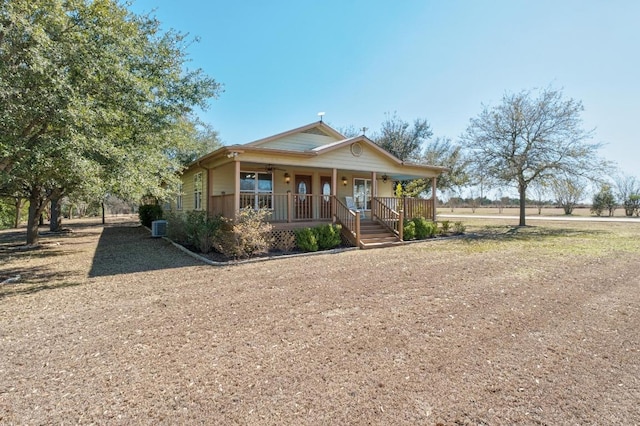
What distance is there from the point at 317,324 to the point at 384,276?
311 centimetres

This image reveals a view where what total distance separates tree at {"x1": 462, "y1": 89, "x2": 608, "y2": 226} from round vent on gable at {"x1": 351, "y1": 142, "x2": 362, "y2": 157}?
40.5ft

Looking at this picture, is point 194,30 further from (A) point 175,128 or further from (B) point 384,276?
(B) point 384,276

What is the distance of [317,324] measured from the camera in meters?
4.44

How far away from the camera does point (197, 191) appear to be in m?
16.0

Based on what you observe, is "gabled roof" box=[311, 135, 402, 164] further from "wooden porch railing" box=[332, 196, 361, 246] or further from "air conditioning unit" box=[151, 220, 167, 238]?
"air conditioning unit" box=[151, 220, 167, 238]

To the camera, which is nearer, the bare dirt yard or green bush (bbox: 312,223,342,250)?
the bare dirt yard

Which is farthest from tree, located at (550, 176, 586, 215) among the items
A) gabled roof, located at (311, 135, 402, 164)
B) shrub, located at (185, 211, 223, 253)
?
shrub, located at (185, 211, 223, 253)

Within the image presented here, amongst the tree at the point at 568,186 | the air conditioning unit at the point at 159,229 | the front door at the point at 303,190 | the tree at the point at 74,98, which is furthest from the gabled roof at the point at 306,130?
the tree at the point at 568,186

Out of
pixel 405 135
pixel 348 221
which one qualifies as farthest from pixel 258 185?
pixel 405 135

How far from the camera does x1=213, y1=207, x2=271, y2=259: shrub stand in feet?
31.1

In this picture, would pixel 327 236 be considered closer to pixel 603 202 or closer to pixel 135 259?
pixel 135 259

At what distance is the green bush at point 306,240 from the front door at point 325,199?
1.81 m

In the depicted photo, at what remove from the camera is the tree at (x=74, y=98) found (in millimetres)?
6141

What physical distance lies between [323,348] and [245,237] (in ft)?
20.5
